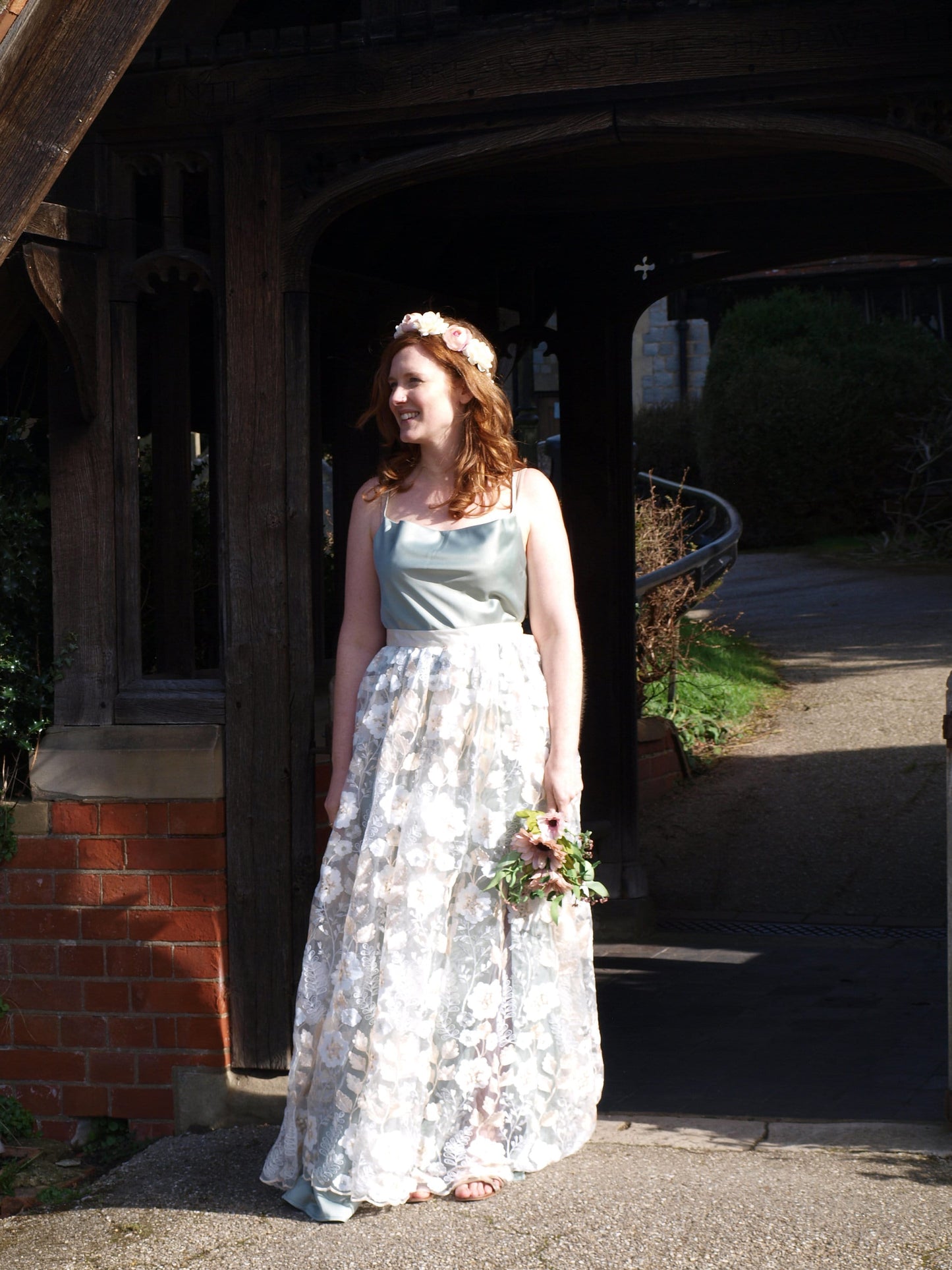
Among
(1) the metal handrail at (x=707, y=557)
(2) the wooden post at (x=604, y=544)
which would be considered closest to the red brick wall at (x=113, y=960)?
(2) the wooden post at (x=604, y=544)

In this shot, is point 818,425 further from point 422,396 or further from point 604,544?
point 422,396

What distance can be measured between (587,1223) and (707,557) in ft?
23.1

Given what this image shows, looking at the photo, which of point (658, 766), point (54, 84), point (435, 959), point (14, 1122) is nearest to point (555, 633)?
point (435, 959)

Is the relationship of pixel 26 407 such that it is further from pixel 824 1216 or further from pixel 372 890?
pixel 824 1216

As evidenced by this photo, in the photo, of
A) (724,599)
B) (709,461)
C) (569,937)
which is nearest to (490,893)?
(569,937)

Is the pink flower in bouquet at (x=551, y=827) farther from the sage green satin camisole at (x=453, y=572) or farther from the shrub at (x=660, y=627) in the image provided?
the shrub at (x=660, y=627)

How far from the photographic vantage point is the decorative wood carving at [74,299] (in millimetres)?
4320

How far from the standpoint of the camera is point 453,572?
12.0ft

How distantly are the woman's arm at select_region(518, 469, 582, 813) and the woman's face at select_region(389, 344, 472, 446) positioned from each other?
9.6 inches

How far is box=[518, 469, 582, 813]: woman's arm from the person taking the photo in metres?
3.64

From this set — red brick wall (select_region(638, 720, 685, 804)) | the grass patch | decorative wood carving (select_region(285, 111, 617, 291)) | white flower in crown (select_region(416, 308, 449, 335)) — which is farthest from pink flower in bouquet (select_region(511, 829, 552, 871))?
the grass patch

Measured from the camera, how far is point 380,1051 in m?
3.56

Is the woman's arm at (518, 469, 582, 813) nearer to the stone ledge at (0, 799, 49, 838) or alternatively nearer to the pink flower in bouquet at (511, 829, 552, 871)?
the pink flower in bouquet at (511, 829, 552, 871)

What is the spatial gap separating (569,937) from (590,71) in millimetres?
2282
